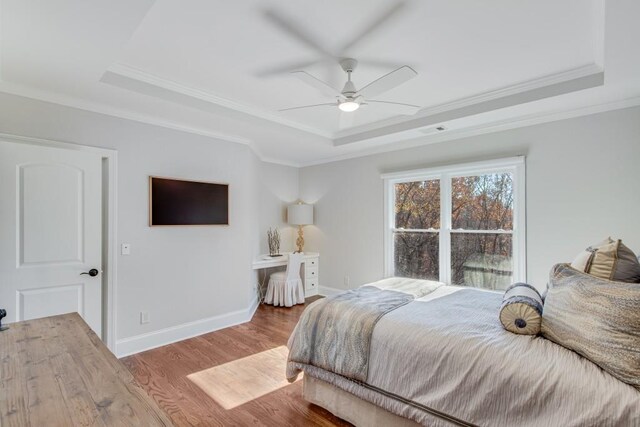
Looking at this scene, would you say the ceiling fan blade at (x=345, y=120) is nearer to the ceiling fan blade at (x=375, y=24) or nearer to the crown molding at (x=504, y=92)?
the crown molding at (x=504, y=92)

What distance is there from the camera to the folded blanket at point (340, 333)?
6.67 ft

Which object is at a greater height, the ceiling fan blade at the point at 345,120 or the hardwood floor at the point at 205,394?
the ceiling fan blade at the point at 345,120

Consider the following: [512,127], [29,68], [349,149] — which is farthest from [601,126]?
[29,68]

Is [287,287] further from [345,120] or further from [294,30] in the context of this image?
[294,30]

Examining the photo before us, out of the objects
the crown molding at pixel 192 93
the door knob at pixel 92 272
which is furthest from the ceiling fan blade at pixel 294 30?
the door knob at pixel 92 272

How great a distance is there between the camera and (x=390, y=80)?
232cm

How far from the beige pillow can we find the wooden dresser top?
2.06 m

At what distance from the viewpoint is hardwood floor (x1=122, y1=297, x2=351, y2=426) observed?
85.4 inches

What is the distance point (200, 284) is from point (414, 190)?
121 inches

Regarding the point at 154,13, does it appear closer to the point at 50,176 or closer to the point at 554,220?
the point at 50,176

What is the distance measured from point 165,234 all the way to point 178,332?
1.10m

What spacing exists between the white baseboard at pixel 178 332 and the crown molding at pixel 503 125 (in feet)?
9.59

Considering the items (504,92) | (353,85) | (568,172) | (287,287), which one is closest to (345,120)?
(353,85)

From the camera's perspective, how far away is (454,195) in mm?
4070
